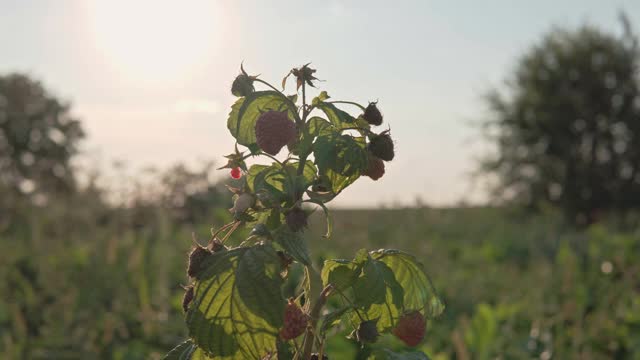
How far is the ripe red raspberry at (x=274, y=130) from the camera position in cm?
129

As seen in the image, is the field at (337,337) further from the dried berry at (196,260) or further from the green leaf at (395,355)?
the dried berry at (196,260)

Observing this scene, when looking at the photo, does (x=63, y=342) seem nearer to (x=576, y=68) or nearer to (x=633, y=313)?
(x=633, y=313)

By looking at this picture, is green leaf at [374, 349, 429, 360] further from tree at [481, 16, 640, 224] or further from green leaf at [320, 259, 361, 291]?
tree at [481, 16, 640, 224]

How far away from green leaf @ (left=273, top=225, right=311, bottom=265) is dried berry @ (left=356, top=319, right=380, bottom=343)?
8.7 inches

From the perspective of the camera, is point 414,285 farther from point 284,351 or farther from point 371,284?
point 284,351

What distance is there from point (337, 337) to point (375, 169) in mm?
3276

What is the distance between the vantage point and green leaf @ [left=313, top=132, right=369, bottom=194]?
50.3 inches

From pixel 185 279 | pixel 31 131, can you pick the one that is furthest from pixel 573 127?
pixel 31 131

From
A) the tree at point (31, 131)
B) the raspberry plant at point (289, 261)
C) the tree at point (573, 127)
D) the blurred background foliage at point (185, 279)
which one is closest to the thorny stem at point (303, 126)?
the raspberry plant at point (289, 261)

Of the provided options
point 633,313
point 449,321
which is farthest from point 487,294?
point 633,313

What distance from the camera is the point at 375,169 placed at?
1.40 m

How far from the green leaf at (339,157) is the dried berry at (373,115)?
0.05 metres

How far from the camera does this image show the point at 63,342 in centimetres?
554

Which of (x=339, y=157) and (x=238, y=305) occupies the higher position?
(x=339, y=157)
